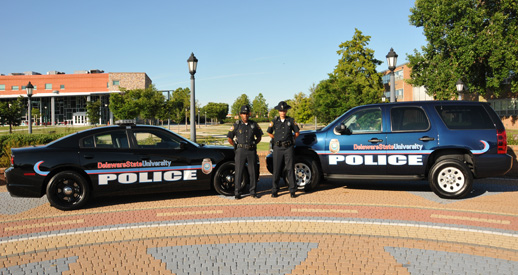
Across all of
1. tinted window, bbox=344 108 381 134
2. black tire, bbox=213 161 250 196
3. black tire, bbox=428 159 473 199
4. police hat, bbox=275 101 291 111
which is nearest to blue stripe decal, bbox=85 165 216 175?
black tire, bbox=213 161 250 196

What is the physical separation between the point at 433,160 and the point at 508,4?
31387 millimetres

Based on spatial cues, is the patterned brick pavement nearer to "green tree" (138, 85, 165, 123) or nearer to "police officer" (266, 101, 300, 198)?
"police officer" (266, 101, 300, 198)

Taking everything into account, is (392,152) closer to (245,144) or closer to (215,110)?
(245,144)

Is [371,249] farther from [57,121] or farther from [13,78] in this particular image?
[13,78]

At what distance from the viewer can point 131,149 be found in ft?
24.0

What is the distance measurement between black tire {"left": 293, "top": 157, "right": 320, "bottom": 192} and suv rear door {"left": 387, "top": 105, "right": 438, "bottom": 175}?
4.88ft

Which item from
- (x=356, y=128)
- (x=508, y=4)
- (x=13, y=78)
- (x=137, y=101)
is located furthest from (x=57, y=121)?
(x=356, y=128)

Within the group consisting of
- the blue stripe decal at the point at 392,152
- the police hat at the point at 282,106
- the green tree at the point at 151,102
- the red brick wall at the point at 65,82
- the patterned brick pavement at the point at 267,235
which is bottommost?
the patterned brick pavement at the point at 267,235

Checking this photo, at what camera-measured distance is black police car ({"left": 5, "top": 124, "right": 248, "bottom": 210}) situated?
6668mm

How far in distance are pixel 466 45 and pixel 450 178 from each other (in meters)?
29.5

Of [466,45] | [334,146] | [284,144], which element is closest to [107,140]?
[284,144]

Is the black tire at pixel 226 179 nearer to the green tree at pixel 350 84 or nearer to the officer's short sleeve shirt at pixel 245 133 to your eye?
the officer's short sleeve shirt at pixel 245 133

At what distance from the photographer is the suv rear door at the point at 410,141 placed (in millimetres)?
7609

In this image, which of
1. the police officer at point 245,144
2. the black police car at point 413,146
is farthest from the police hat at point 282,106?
the black police car at point 413,146
